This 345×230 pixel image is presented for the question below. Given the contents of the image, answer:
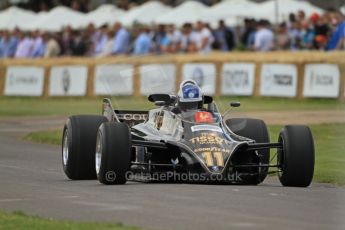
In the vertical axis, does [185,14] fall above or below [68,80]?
above

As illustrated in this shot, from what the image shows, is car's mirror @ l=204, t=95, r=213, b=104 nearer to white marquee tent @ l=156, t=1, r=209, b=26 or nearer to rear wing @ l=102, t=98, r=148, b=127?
rear wing @ l=102, t=98, r=148, b=127

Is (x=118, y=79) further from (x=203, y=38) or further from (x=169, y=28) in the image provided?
(x=169, y=28)

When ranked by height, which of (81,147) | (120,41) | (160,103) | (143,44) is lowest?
(81,147)

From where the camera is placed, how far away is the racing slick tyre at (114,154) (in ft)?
45.2

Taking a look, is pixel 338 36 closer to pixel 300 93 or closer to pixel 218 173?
pixel 300 93

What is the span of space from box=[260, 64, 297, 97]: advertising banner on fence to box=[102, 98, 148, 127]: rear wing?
1683cm

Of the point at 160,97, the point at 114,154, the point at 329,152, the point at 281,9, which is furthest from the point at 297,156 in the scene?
the point at 281,9

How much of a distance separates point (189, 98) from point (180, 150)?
1.10m

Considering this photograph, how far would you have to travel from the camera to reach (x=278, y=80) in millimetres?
33062

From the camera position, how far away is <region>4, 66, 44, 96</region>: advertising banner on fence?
3759cm

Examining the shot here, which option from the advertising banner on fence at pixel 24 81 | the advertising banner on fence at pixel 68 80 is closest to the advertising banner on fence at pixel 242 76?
the advertising banner on fence at pixel 68 80

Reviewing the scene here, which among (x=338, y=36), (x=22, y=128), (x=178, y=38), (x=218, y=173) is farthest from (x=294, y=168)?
(x=178, y=38)

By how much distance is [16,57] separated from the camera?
127 feet

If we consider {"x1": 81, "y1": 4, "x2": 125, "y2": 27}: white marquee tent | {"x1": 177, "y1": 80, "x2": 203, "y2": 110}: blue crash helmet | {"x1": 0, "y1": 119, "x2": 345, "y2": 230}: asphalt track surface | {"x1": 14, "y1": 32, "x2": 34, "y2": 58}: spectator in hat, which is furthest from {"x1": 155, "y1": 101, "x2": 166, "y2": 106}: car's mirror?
{"x1": 81, "y1": 4, "x2": 125, "y2": 27}: white marquee tent
